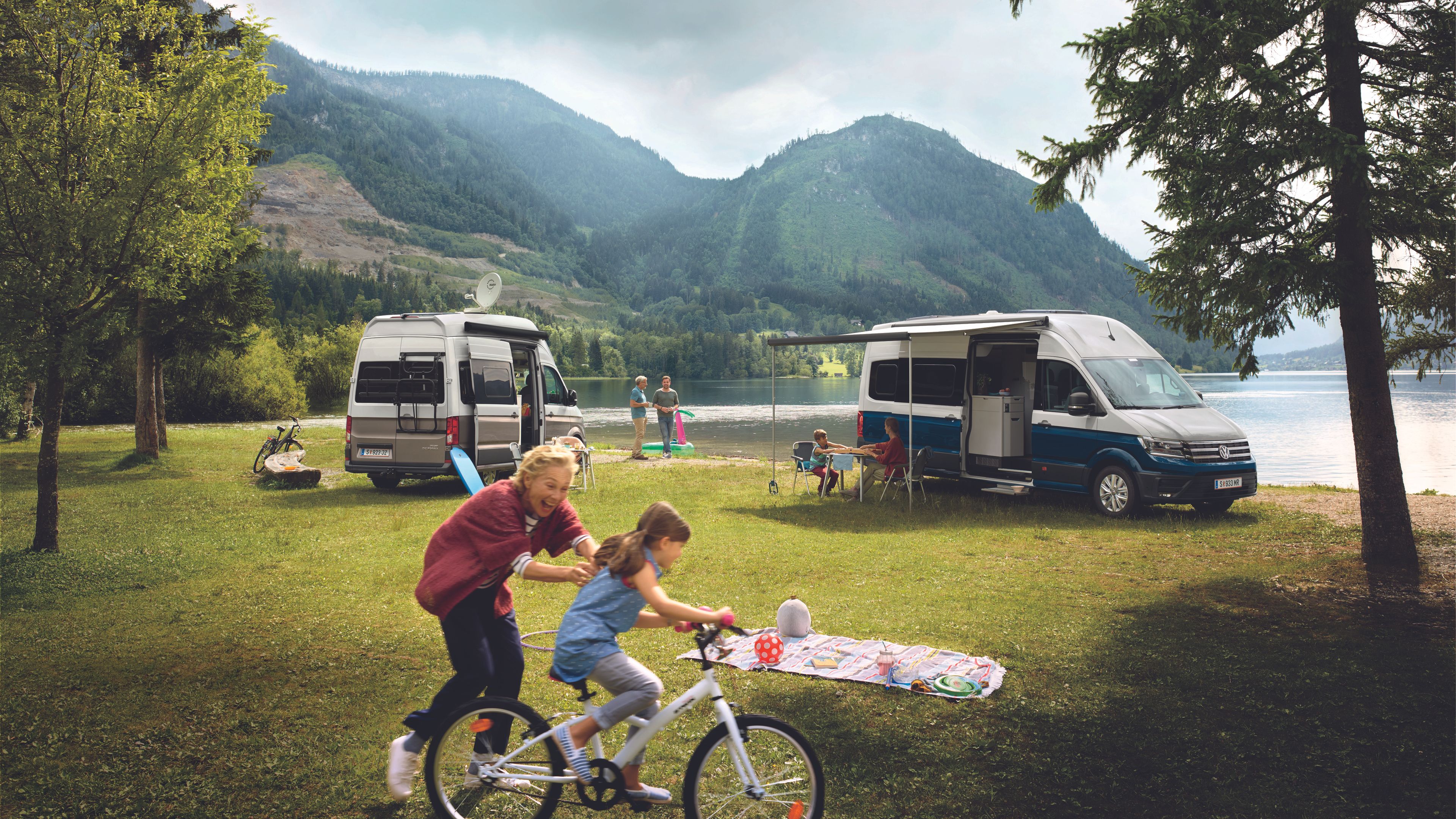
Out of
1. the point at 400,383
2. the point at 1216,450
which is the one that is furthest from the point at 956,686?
the point at 400,383

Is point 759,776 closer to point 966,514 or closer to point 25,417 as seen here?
point 966,514

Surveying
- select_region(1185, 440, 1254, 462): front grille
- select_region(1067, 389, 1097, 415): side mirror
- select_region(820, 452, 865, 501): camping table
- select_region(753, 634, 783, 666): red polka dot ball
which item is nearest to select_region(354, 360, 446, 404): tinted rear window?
select_region(820, 452, 865, 501): camping table

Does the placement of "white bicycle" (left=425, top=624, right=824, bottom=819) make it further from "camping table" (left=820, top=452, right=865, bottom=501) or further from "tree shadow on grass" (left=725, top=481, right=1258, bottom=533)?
"camping table" (left=820, top=452, right=865, bottom=501)

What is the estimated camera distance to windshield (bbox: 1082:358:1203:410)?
37.4 feet

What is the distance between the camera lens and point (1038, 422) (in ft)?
39.7

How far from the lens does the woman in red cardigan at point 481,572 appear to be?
135 inches

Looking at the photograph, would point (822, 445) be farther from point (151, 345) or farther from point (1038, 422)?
point (151, 345)

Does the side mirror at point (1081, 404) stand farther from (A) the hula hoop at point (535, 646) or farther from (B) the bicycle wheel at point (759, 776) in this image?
(B) the bicycle wheel at point (759, 776)

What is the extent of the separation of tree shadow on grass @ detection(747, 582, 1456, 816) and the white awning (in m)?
6.70

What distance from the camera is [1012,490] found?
495 inches

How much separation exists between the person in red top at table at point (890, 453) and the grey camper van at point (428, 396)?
19.1 ft

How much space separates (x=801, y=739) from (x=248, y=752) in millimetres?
2962

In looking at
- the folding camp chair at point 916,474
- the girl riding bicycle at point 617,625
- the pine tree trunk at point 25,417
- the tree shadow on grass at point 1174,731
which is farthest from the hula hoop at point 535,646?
the pine tree trunk at point 25,417

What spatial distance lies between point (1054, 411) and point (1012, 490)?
1385 mm
